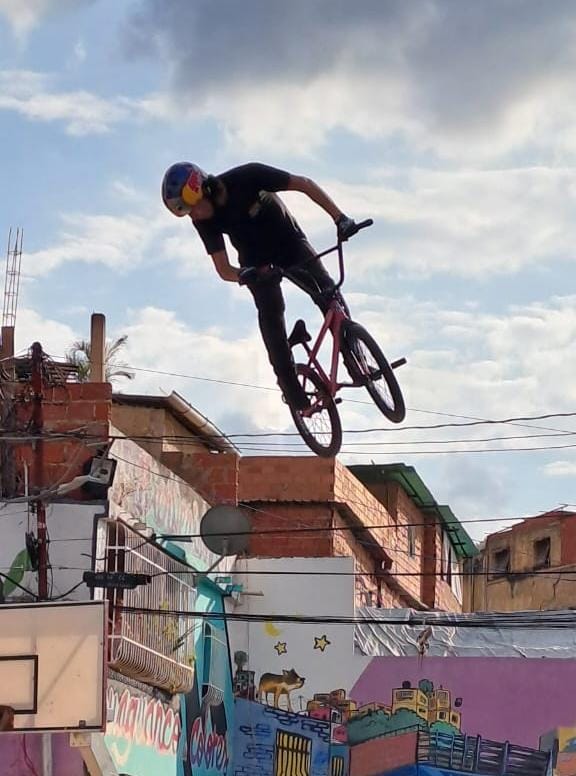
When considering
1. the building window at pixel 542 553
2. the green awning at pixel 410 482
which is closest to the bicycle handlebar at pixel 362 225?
the green awning at pixel 410 482

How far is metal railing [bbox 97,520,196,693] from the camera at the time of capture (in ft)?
51.3

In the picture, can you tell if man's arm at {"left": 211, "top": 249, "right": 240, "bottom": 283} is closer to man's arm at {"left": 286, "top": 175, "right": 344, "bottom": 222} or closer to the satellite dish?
man's arm at {"left": 286, "top": 175, "right": 344, "bottom": 222}

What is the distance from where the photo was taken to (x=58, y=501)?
15719mm

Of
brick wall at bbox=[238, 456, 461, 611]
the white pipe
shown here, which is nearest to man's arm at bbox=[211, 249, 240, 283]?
the white pipe

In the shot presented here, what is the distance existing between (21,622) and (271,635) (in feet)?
20.2

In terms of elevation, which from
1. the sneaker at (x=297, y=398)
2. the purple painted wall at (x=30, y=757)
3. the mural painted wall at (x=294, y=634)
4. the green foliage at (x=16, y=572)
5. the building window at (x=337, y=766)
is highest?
the sneaker at (x=297, y=398)

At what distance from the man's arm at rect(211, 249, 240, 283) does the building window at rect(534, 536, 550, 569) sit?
30.2 m

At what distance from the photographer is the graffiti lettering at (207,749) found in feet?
61.2

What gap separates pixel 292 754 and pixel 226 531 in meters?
3.45

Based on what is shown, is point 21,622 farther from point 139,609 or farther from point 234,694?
point 234,694

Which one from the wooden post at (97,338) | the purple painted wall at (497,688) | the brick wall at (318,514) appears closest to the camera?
the wooden post at (97,338)

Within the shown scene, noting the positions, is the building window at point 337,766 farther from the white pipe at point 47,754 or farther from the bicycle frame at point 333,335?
the bicycle frame at point 333,335

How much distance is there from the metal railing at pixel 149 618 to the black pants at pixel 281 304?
544cm

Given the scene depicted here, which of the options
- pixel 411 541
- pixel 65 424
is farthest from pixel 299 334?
pixel 411 541
